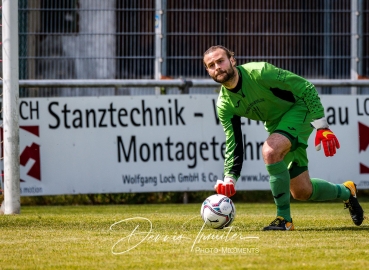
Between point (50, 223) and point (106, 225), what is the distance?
66 cm

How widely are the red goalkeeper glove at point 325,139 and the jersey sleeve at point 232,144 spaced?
675 mm

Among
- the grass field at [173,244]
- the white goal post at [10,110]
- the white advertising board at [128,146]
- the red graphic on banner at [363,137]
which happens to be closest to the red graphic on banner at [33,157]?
the white advertising board at [128,146]

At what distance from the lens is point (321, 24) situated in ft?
44.8

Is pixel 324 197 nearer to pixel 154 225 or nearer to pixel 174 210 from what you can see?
pixel 154 225

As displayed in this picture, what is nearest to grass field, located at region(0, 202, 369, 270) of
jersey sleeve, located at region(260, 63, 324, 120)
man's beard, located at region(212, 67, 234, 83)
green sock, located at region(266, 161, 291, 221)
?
green sock, located at region(266, 161, 291, 221)

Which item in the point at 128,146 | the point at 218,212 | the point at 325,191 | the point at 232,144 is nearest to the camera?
the point at 218,212

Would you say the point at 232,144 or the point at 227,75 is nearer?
the point at 227,75

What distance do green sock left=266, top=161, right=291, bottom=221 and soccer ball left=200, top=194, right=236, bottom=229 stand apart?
1.38 ft

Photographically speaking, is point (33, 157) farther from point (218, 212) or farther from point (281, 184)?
point (281, 184)

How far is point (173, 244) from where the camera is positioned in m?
6.19

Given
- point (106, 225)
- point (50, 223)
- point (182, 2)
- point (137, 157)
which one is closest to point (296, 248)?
point (106, 225)

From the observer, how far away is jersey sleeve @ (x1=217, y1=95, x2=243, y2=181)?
7.44m

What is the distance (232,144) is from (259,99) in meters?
0.46

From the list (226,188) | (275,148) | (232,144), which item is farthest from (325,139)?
(226,188)
